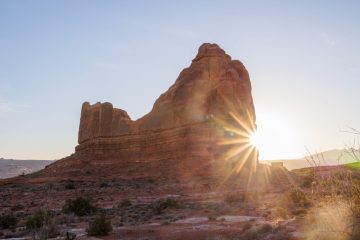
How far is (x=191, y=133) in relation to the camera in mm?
56750

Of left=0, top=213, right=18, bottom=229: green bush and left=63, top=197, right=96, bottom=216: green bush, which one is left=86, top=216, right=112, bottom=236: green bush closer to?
left=0, top=213, right=18, bottom=229: green bush

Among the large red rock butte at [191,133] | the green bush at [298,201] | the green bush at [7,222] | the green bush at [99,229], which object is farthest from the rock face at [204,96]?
the green bush at [99,229]

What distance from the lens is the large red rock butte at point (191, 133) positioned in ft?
177

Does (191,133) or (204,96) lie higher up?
(204,96)

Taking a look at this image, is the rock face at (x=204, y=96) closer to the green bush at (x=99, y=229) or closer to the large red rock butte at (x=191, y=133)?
the large red rock butte at (x=191, y=133)

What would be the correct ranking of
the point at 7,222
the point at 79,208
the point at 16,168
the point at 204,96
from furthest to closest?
the point at 16,168
the point at 204,96
the point at 79,208
the point at 7,222

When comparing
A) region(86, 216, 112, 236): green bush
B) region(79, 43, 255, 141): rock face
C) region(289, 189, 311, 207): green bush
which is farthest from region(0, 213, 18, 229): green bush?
region(79, 43, 255, 141): rock face

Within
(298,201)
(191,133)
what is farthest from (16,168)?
(298,201)

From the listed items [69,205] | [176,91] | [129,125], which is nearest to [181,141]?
[176,91]

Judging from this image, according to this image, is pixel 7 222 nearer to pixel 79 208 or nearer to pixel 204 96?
pixel 79 208

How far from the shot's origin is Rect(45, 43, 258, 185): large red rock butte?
53875mm

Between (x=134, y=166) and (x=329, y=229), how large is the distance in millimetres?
51465

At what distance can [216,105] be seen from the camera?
2386 inches

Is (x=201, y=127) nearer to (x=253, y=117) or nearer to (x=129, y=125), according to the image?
(x=253, y=117)
